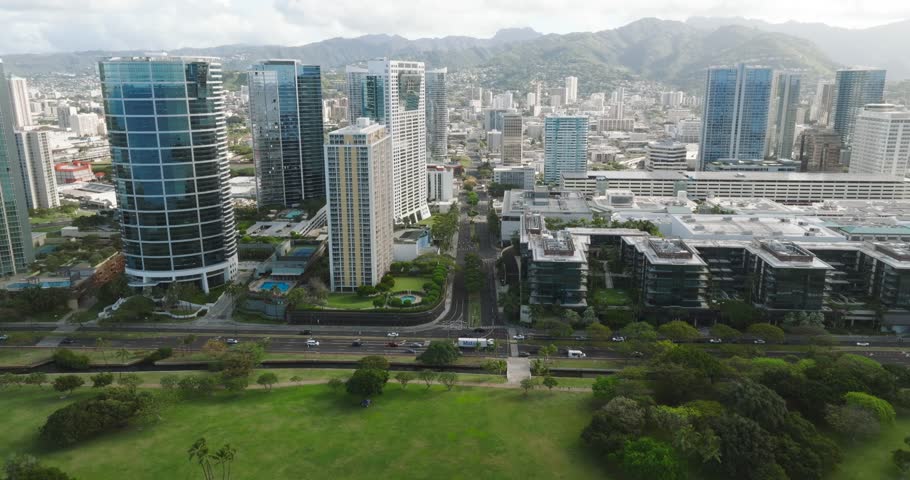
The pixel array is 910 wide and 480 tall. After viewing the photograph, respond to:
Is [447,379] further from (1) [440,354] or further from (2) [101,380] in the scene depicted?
(2) [101,380]

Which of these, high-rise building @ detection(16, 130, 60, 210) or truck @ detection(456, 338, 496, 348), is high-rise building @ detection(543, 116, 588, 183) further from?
high-rise building @ detection(16, 130, 60, 210)

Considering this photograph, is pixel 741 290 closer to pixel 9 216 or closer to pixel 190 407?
pixel 190 407

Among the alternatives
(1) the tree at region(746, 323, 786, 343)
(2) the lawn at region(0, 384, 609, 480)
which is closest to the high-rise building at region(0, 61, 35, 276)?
(2) the lawn at region(0, 384, 609, 480)

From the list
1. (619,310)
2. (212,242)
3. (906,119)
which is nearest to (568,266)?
(619,310)

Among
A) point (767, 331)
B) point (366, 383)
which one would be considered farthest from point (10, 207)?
point (767, 331)

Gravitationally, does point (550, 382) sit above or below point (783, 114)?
below
